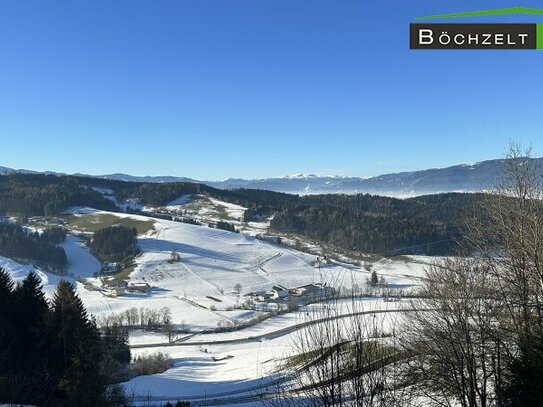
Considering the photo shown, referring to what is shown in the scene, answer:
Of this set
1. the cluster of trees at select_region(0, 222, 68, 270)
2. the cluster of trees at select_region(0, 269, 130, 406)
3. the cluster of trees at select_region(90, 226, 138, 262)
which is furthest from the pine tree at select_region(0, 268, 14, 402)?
the cluster of trees at select_region(90, 226, 138, 262)

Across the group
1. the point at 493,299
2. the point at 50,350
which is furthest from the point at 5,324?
the point at 493,299

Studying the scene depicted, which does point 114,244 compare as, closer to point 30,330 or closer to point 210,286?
point 210,286

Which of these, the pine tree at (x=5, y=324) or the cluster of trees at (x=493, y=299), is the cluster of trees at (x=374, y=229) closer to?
the pine tree at (x=5, y=324)

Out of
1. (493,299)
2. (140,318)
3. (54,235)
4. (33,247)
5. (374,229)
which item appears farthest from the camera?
(374,229)

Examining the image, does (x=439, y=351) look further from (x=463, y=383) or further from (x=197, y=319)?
(x=197, y=319)

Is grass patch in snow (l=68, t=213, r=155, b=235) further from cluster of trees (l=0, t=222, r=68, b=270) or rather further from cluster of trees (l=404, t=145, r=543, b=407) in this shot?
cluster of trees (l=404, t=145, r=543, b=407)

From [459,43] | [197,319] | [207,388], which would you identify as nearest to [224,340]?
[197,319]
